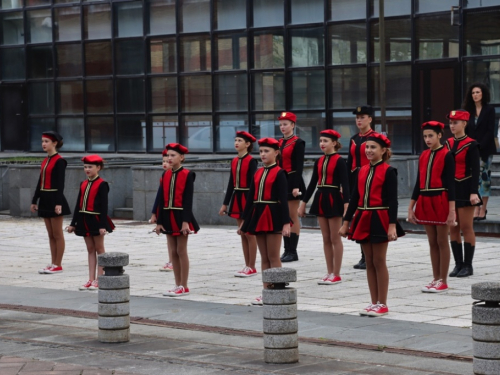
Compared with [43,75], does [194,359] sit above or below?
below

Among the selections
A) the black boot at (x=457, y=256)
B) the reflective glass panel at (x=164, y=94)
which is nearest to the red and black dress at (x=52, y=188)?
the black boot at (x=457, y=256)

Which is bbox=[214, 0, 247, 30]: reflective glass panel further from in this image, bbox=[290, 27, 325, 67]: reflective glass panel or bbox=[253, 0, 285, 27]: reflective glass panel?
bbox=[290, 27, 325, 67]: reflective glass panel

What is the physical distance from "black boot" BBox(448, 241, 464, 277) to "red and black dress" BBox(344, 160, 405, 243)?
240 centimetres

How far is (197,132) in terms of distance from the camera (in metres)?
31.8

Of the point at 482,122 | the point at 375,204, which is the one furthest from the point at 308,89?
the point at 375,204

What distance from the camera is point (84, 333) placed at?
10.3 meters

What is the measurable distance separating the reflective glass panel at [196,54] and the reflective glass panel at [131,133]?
2428 millimetres

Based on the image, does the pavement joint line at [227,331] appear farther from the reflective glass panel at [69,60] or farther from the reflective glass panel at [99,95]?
the reflective glass panel at [69,60]

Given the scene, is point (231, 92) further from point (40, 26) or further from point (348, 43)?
point (40, 26)

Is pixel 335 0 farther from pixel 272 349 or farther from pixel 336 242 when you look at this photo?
pixel 272 349

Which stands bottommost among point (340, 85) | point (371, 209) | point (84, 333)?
point (84, 333)

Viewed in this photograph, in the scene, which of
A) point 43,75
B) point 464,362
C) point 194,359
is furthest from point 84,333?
point 43,75

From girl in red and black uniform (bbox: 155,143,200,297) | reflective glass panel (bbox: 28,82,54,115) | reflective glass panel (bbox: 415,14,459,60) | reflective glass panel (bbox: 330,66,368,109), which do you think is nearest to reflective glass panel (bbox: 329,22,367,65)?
reflective glass panel (bbox: 330,66,368,109)

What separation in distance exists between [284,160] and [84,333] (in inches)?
194
